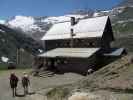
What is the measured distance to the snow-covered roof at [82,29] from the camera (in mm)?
45537

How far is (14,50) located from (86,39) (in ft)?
378

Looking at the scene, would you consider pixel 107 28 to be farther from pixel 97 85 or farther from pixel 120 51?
pixel 97 85

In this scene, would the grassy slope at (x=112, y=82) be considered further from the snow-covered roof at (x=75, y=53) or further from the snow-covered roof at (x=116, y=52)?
the snow-covered roof at (x=116, y=52)

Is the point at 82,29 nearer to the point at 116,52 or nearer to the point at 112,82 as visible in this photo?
the point at 116,52

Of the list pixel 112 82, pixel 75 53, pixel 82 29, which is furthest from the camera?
pixel 82 29

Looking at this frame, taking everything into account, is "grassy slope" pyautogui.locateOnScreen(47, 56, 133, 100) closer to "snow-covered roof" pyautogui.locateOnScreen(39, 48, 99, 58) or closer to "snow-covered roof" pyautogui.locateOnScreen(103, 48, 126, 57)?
"snow-covered roof" pyautogui.locateOnScreen(39, 48, 99, 58)

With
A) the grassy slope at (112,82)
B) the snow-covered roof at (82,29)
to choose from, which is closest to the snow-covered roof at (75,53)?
the snow-covered roof at (82,29)

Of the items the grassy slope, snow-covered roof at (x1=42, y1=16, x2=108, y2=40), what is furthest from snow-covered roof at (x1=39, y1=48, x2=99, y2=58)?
the grassy slope

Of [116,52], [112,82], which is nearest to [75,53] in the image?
[116,52]

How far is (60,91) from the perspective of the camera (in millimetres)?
21875

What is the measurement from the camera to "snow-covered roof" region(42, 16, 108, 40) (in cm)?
4554

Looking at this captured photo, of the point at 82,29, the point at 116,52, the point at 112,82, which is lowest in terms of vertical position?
the point at 116,52

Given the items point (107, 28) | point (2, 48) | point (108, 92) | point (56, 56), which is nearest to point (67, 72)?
point (56, 56)

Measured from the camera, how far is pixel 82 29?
48.5 m
